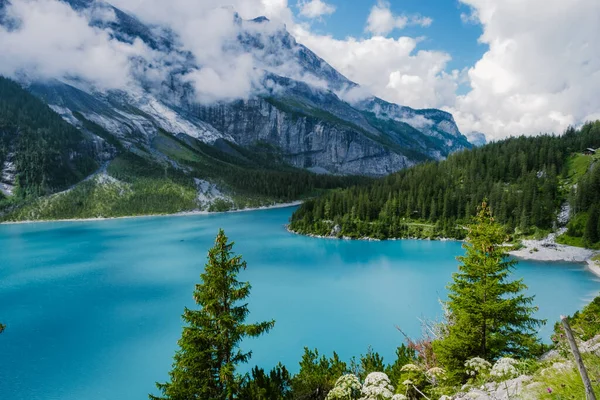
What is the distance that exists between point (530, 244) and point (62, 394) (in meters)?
74.9

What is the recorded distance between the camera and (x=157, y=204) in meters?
150

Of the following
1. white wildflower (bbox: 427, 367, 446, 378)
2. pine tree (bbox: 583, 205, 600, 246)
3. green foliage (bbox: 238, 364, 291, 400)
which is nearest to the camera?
white wildflower (bbox: 427, 367, 446, 378)

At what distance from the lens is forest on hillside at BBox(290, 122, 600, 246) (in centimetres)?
7588

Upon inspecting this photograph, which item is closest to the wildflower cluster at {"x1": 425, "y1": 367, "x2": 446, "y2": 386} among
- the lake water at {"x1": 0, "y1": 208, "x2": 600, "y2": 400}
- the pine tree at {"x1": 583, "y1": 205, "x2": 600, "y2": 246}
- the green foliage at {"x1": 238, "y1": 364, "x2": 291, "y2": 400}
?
the green foliage at {"x1": 238, "y1": 364, "x2": 291, "y2": 400}

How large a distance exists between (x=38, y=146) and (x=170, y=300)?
17509cm

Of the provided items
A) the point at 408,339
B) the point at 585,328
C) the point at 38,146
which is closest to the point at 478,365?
the point at 408,339

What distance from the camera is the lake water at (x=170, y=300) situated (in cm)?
2666

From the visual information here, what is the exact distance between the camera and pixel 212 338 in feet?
A: 39.8

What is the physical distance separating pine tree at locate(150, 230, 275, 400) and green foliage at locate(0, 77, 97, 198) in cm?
17845

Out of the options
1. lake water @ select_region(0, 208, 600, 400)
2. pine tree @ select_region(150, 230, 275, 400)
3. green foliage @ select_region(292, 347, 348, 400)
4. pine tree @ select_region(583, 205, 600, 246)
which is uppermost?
pine tree @ select_region(583, 205, 600, 246)

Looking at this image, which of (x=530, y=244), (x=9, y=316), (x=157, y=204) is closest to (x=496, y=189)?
(x=530, y=244)

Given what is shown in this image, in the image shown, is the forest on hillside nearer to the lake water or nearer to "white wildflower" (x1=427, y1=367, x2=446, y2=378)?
the lake water

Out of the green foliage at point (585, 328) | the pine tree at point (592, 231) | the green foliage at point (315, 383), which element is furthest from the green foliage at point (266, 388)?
the pine tree at point (592, 231)

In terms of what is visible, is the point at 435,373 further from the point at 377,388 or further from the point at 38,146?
the point at 38,146
